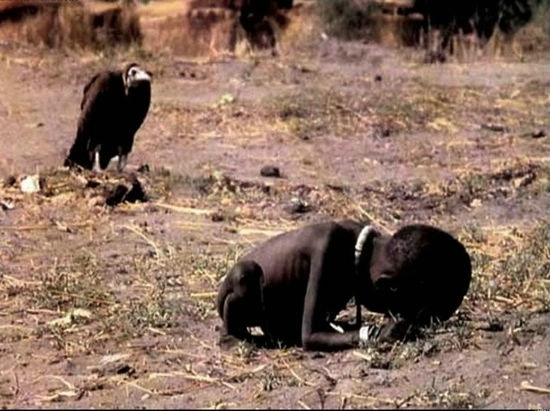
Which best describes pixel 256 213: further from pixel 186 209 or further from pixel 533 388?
pixel 533 388

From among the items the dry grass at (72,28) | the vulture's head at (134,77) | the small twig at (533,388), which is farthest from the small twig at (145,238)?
the dry grass at (72,28)

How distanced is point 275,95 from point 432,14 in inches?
214

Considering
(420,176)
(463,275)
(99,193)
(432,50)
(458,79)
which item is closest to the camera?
(463,275)

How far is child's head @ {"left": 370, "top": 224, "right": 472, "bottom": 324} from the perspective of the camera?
5371 millimetres

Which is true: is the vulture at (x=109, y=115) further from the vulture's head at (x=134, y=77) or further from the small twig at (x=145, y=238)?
the small twig at (x=145, y=238)

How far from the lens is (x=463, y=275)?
5430 mm

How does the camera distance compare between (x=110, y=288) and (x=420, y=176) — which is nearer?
(x=110, y=288)

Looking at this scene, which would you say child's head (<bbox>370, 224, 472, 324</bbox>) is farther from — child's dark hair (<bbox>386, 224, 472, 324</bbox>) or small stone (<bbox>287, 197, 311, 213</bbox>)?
small stone (<bbox>287, 197, 311, 213</bbox>)

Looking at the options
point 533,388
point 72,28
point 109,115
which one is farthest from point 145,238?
point 72,28

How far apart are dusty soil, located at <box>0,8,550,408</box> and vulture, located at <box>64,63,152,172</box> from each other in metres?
0.21

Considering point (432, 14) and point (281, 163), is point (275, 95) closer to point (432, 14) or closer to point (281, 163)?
point (281, 163)

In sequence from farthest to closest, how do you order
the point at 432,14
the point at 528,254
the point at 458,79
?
the point at 432,14, the point at 458,79, the point at 528,254

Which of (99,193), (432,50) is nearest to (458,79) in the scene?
(432,50)

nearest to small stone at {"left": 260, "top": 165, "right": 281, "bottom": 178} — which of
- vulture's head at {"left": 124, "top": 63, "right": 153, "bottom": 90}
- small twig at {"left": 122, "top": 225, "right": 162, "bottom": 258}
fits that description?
vulture's head at {"left": 124, "top": 63, "right": 153, "bottom": 90}
